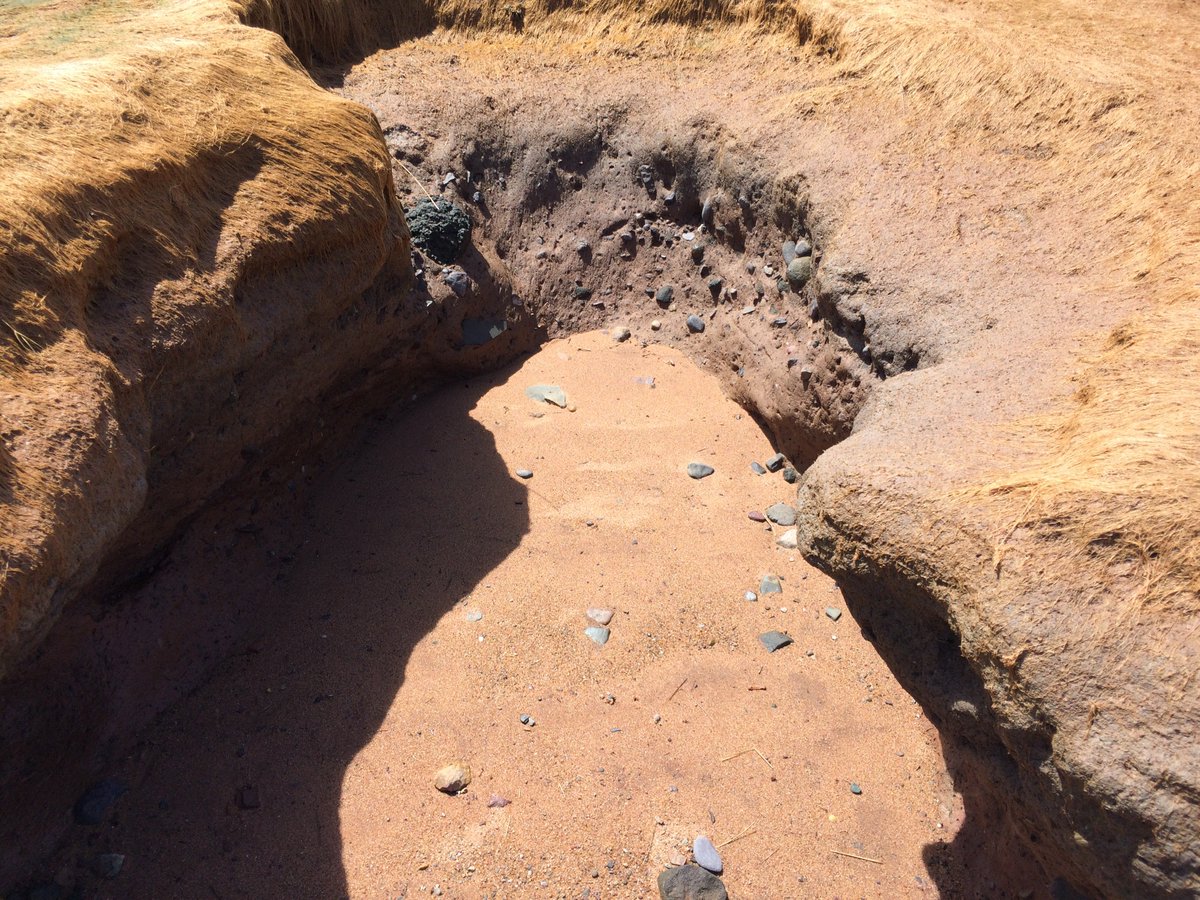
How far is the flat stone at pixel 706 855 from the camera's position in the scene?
298cm

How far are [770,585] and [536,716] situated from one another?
3.83 ft

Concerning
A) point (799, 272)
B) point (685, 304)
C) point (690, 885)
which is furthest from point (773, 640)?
point (685, 304)

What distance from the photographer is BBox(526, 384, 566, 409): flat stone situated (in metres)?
4.96

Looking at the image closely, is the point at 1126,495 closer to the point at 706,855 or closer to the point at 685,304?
the point at 706,855

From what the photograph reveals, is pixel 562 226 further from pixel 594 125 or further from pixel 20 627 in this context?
pixel 20 627

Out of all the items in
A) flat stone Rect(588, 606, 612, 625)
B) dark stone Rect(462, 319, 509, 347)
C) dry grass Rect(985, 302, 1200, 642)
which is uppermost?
dry grass Rect(985, 302, 1200, 642)

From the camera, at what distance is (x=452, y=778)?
3229 mm

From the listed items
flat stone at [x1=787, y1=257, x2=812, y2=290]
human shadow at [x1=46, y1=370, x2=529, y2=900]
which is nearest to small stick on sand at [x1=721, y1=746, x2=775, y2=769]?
human shadow at [x1=46, y1=370, x2=529, y2=900]

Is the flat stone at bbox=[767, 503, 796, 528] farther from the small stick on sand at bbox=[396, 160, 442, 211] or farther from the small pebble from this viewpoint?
the small stick on sand at bbox=[396, 160, 442, 211]

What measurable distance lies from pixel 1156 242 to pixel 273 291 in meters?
3.38

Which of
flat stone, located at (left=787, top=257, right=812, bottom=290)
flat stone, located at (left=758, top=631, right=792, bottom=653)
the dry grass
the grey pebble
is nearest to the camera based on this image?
the dry grass

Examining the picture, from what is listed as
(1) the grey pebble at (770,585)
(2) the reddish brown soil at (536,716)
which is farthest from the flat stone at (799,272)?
(1) the grey pebble at (770,585)

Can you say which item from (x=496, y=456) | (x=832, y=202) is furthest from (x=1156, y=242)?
(x=496, y=456)

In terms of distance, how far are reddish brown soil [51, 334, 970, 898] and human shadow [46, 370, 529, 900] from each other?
10mm
